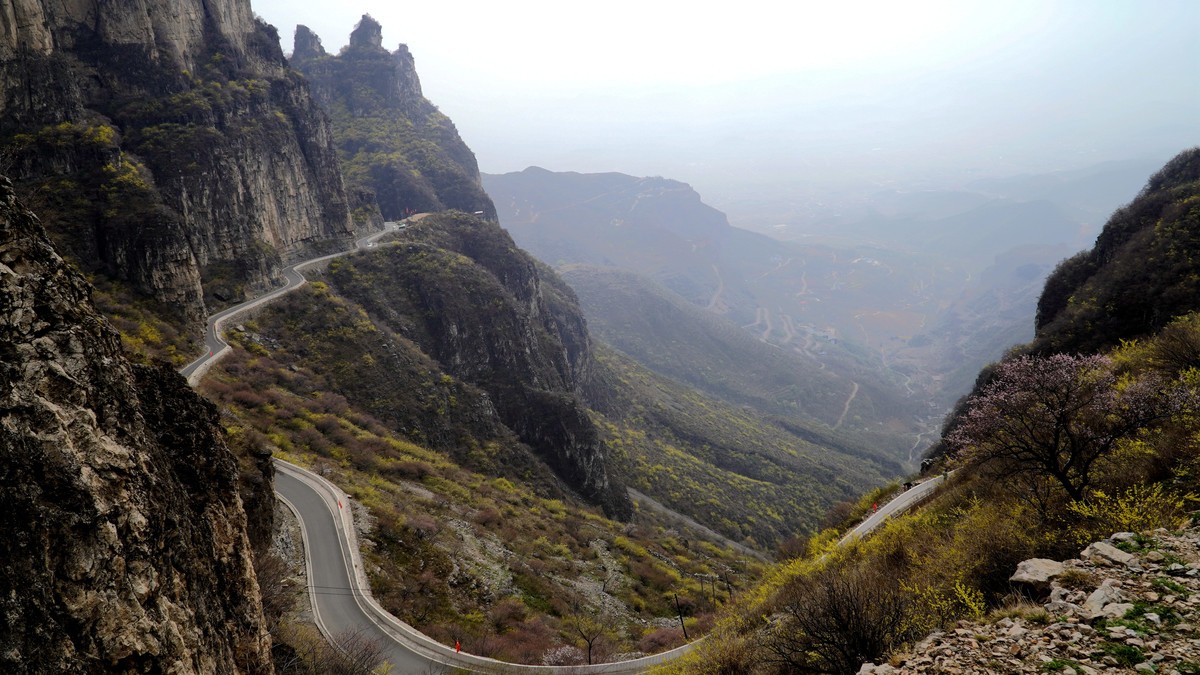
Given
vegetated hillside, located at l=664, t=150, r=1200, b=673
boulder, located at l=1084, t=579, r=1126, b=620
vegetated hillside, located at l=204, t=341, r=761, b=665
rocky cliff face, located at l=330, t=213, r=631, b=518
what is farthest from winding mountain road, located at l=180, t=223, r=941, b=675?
rocky cliff face, located at l=330, t=213, r=631, b=518

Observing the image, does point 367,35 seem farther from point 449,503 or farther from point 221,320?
point 449,503

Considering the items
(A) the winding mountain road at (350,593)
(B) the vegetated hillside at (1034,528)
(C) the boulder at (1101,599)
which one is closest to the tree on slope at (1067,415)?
(B) the vegetated hillside at (1034,528)

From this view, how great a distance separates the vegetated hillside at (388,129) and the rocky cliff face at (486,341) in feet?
106

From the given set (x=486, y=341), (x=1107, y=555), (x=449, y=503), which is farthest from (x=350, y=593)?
(x=486, y=341)

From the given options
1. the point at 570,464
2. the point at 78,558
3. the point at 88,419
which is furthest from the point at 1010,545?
the point at 570,464

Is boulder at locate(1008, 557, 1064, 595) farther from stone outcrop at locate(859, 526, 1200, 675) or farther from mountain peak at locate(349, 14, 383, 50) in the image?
mountain peak at locate(349, 14, 383, 50)

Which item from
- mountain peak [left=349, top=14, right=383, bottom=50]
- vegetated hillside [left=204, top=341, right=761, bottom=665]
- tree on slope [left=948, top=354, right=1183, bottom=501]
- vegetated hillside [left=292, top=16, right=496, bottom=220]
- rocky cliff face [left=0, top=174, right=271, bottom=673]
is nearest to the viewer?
rocky cliff face [left=0, top=174, right=271, bottom=673]

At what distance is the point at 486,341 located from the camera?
223 ft

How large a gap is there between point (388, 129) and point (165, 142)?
298ft

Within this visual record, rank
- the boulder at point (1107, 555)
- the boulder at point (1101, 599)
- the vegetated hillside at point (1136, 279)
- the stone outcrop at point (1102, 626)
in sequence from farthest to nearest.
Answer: the vegetated hillside at point (1136, 279) < the boulder at point (1107, 555) < the boulder at point (1101, 599) < the stone outcrop at point (1102, 626)

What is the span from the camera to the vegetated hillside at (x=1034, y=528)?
9656mm

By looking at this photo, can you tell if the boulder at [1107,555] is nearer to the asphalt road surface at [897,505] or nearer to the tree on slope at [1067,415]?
the tree on slope at [1067,415]

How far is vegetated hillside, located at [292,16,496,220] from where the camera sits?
10894 centimetres

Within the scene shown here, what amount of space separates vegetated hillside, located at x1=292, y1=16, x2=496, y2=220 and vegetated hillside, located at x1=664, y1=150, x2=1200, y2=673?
10674cm
